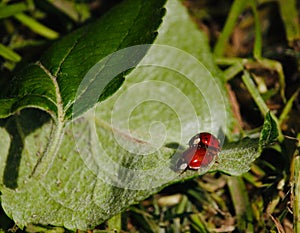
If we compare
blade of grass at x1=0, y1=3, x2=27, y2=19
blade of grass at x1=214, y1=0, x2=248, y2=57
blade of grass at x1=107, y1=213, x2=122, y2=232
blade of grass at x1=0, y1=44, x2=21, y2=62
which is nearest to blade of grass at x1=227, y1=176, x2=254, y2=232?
blade of grass at x1=107, y1=213, x2=122, y2=232

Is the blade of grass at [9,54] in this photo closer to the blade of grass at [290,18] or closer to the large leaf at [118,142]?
the large leaf at [118,142]

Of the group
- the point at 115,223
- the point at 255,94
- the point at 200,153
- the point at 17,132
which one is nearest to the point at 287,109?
the point at 255,94

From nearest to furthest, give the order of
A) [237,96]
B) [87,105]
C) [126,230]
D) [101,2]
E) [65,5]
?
[87,105]
[126,230]
[237,96]
[65,5]
[101,2]

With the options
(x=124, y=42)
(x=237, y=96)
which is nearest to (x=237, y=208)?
(x=237, y=96)

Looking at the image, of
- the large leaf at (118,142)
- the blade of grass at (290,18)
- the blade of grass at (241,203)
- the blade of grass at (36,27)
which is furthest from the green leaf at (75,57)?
the blade of grass at (290,18)

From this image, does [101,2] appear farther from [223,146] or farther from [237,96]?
[223,146]

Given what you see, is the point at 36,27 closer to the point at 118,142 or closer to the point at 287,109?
the point at 118,142
